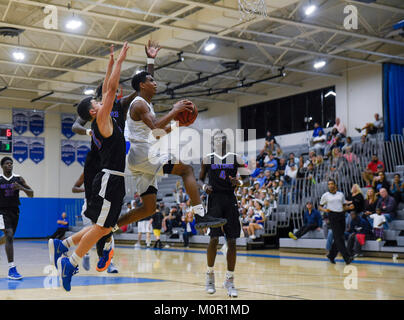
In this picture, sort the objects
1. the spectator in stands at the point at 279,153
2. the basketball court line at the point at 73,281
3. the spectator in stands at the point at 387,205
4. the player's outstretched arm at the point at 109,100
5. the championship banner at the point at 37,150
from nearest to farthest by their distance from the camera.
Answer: the player's outstretched arm at the point at 109,100 → the basketball court line at the point at 73,281 → the spectator in stands at the point at 387,205 → the spectator in stands at the point at 279,153 → the championship banner at the point at 37,150

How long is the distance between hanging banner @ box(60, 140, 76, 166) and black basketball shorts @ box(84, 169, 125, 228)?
23931mm

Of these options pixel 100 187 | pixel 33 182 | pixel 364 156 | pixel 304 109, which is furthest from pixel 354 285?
pixel 33 182

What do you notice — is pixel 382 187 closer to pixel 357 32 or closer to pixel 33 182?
pixel 357 32

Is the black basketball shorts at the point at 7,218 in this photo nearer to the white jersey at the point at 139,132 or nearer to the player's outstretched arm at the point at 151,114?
the white jersey at the point at 139,132

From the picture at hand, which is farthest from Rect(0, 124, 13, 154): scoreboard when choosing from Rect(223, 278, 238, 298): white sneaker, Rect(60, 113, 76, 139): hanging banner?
Rect(223, 278, 238, 298): white sneaker

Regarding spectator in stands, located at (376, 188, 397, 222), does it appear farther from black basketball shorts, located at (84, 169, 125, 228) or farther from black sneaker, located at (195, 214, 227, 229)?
black basketball shorts, located at (84, 169, 125, 228)

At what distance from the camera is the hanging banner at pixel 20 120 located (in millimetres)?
27500

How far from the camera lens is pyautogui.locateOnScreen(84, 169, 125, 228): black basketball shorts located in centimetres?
572

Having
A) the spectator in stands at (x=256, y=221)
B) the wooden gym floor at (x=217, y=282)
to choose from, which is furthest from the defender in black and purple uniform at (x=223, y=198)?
the spectator in stands at (x=256, y=221)

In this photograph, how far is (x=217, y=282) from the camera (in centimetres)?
909

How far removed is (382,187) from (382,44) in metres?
7.11

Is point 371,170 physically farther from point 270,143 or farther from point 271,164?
point 270,143

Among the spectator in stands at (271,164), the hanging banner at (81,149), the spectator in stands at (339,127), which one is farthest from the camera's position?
the hanging banner at (81,149)

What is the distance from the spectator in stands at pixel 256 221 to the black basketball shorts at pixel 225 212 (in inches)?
421
